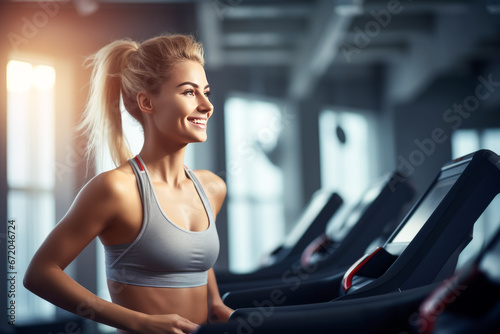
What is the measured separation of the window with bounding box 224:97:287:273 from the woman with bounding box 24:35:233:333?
5.58m

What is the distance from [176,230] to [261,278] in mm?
973

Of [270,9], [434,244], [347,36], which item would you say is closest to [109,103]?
[434,244]

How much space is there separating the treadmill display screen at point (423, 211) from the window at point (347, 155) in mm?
6137

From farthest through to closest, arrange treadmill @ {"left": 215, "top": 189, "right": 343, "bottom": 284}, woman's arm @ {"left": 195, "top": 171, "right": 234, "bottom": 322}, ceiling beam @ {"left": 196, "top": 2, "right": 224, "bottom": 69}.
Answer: ceiling beam @ {"left": 196, "top": 2, "right": 224, "bottom": 69} < treadmill @ {"left": 215, "top": 189, "right": 343, "bottom": 284} < woman's arm @ {"left": 195, "top": 171, "right": 234, "bottom": 322}

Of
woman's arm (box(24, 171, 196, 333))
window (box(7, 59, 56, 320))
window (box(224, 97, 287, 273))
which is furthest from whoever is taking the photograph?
window (box(224, 97, 287, 273))

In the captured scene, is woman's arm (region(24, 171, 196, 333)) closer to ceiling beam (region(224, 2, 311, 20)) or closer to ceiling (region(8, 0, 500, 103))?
ceiling (region(8, 0, 500, 103))

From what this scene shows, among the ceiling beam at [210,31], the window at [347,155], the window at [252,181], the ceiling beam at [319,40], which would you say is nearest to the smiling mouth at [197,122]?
the ceiling beam at [319,40]

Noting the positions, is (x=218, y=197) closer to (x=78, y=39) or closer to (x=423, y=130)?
(x=78, y=39)

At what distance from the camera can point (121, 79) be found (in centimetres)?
144

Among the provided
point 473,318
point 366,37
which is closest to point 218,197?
point 473,318

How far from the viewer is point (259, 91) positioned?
7578 mm

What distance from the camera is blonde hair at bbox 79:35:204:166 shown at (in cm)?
140

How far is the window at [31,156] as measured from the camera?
526cm

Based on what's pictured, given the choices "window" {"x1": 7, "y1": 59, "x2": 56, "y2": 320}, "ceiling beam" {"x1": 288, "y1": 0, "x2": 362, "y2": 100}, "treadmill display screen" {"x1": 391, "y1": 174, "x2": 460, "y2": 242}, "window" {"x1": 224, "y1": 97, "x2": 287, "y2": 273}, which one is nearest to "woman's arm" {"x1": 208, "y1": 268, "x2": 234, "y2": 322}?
"treadmill display screen" {"x1": 391, "y1": 174, "x2": 460, "y2": 242}
